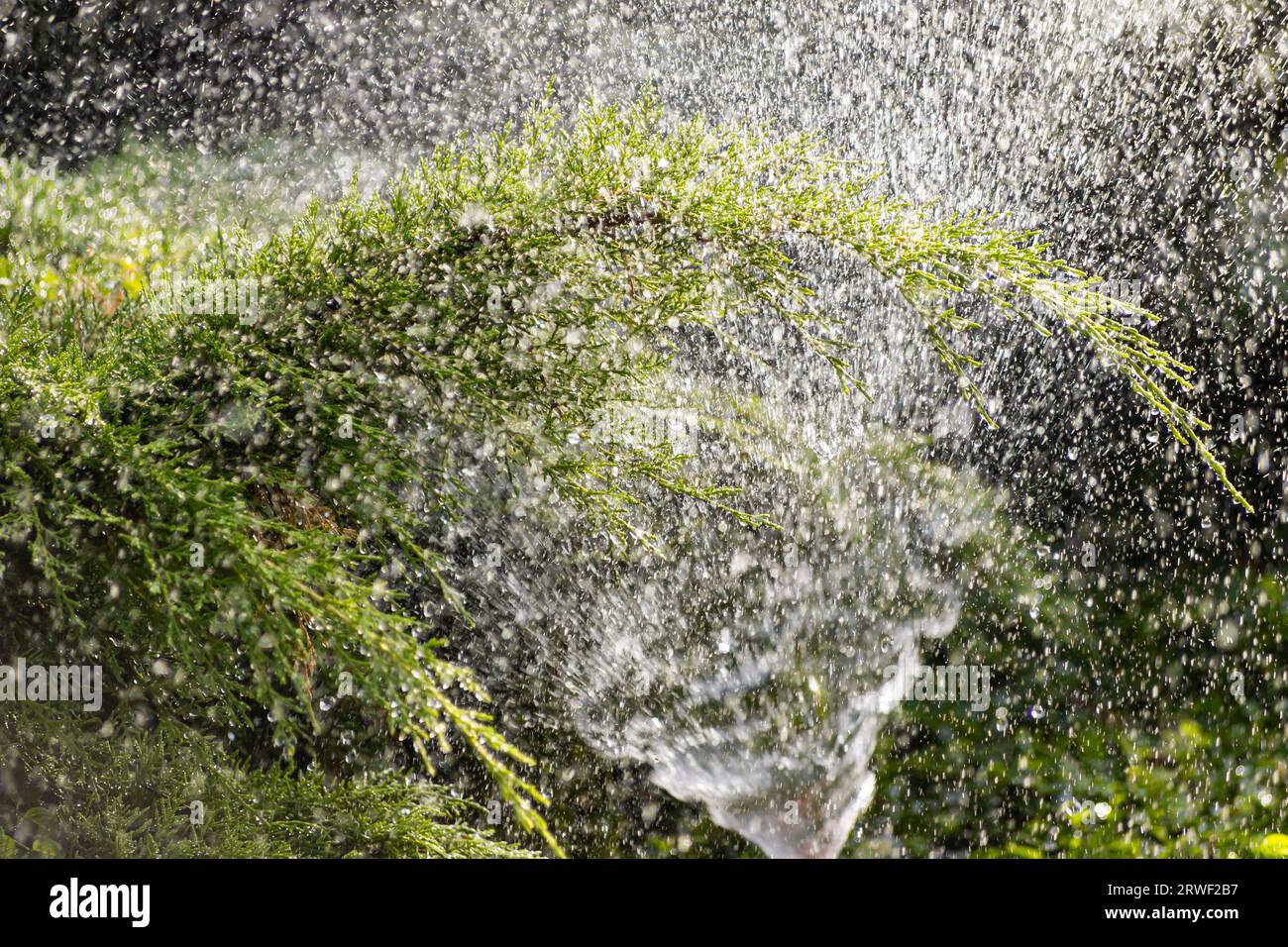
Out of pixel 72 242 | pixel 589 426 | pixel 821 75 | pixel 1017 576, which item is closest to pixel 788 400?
pixel 1017 576

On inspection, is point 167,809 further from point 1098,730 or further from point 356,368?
point 1098,730

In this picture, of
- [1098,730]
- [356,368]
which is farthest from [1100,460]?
[356,368]

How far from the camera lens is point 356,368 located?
74cm

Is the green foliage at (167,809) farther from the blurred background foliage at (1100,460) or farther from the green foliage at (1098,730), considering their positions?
the green foliage at (1098,730)

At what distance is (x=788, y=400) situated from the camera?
8.21ft

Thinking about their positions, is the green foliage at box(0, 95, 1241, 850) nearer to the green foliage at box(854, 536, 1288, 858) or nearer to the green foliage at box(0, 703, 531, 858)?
the green foliage at box(0, 703, 531, 858)

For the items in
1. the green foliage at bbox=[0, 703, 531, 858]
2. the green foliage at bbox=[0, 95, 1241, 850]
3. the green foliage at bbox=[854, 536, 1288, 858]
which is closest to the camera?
the green foliage at bbox=[0, 95, 1241, 850]

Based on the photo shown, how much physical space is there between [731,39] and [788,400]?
1.52 m

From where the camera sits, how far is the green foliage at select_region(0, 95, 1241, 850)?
623 millimetres

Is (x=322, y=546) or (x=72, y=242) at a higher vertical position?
(x=72, y=242)

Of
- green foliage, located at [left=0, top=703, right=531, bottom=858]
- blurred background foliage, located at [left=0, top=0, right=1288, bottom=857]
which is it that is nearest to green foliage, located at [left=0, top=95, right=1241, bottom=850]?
green foliage, located at [left=0, top=703, right=531, bottom=858]

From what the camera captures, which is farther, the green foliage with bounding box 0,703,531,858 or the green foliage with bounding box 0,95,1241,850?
the green foliage with bounding box 0,703,531,858
